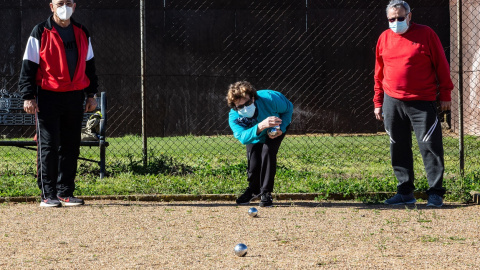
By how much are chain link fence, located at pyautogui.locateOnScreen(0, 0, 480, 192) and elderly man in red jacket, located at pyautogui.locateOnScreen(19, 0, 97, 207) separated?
7.48 meters

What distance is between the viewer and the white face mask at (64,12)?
7090 mm

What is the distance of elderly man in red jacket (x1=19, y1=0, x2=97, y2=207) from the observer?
712 cm

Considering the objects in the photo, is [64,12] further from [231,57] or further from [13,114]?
[231,57]

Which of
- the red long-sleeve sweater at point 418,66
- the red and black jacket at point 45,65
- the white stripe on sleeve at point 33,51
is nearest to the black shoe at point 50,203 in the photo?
the red and black jacket at point 45,65

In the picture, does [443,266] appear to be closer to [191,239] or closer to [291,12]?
[191,239]

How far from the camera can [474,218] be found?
660 centimetres

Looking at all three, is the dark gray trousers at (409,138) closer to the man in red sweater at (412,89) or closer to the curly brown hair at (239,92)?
the man in red sweater at (412,89)

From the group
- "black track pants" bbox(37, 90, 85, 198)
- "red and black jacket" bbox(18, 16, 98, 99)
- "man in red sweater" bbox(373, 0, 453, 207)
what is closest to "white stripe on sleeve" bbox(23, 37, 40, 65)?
"red and black jacket" bbox(18, 16, 98, 99)

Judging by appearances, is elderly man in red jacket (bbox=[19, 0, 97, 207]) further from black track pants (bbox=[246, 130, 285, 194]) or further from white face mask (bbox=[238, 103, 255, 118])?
black track pants (bbox=[246, 130, 285, 194])

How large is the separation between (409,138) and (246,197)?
171cm

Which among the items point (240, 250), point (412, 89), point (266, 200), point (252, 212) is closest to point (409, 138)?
point (412, 89)

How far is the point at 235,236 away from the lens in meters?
5.79

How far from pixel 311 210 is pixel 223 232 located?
4.52 feet

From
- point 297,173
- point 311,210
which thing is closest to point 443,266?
point 311,210
